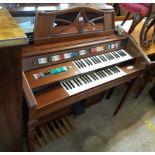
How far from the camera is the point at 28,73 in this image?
121 cm

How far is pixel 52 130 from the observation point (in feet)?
5.49

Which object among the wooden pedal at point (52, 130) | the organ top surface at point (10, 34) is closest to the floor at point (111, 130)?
the wooden pedal at point (52, 130)

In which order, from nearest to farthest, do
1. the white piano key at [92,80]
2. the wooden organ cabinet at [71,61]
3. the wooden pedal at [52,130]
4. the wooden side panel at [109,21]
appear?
the wooden organ cabinet at [71,61] < the white piano key at [92,80] < the wooden side panel at [109,21] < the wooden pedal at [52,130]

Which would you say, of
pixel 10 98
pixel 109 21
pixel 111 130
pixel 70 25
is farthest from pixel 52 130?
pixel 109 21

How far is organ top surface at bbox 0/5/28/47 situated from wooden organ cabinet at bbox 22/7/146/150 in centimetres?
34

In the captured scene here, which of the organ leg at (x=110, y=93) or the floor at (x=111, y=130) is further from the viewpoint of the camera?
the organ leg at (x=110, y=93)

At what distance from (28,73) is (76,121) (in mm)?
848

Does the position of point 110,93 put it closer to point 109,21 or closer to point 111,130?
point 111,130

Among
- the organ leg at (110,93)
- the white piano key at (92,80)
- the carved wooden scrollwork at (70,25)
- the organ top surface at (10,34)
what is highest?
the organ top surface at (10,34)

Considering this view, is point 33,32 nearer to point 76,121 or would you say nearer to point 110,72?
point 110,72

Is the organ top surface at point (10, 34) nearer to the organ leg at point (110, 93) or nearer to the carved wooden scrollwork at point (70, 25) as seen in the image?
the carved wooden scrollwork at point (70, 25)

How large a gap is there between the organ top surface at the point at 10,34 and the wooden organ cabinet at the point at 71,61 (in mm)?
340

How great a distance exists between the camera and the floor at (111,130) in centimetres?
166

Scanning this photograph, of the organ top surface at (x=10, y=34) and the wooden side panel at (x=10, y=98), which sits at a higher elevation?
the organ top surface at (x=10, y=34)
